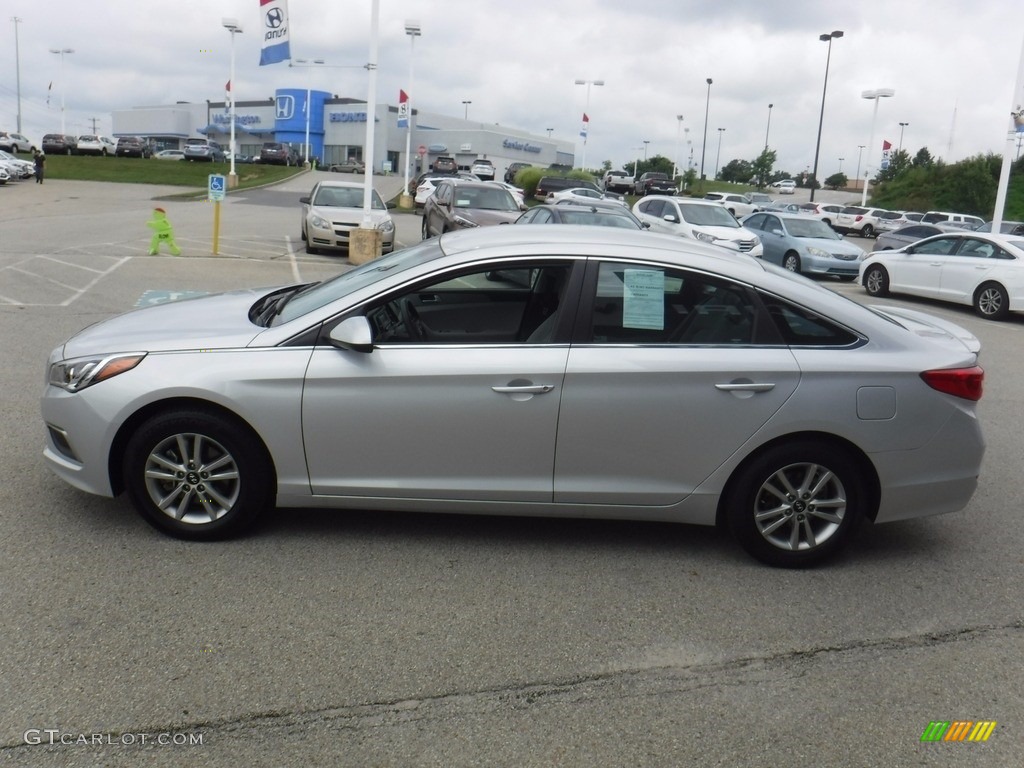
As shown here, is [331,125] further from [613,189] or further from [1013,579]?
[1013,579]

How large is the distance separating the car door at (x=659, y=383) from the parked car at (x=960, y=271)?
13.4m

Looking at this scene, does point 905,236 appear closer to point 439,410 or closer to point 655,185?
point 655,185

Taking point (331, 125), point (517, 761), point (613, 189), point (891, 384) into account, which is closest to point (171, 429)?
point (517, 761)

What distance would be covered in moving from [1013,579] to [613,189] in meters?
55.5

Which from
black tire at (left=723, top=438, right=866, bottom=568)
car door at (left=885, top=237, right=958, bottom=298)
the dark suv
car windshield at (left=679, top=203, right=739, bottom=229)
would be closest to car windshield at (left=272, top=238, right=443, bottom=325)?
black tire at (left=723, top=438, right=866, bottom=568)

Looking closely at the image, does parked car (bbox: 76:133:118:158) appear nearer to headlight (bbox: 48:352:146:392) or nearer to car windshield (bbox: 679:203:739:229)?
car windshield (bbox: 679:203:739:229)

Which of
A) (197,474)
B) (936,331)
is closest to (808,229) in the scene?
(936,331)

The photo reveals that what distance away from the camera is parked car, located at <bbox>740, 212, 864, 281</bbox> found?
20.7 meters

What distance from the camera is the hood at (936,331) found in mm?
5000

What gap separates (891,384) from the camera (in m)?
4.56

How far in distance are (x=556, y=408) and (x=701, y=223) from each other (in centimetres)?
1746

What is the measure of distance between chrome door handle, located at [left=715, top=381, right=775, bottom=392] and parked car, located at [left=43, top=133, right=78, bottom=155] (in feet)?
224

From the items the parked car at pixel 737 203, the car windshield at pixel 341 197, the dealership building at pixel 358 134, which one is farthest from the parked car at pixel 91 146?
the car windshield at pixel 341 197

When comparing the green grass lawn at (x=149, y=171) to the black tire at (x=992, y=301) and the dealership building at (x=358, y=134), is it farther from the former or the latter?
the black tire at (x=992, y=301)
